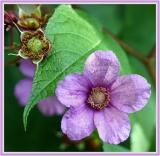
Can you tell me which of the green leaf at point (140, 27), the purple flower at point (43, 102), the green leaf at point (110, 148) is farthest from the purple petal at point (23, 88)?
the green leaf at point (140, 27)

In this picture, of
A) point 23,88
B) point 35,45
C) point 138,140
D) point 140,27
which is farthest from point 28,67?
point 140,27

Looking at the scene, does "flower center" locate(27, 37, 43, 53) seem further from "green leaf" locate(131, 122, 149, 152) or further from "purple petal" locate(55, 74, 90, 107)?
"green leaf" locate(131, 122, 149, 152)

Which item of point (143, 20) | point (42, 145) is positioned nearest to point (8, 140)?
point (42, 145)

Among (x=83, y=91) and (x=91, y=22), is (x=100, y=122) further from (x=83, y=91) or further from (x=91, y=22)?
(x=91, y=22)

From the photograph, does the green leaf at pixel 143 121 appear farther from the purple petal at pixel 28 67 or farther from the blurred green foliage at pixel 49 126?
the purple petal at pixel 28 67

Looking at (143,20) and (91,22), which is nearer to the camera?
(91,22)

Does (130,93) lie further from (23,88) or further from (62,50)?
(23,88)
